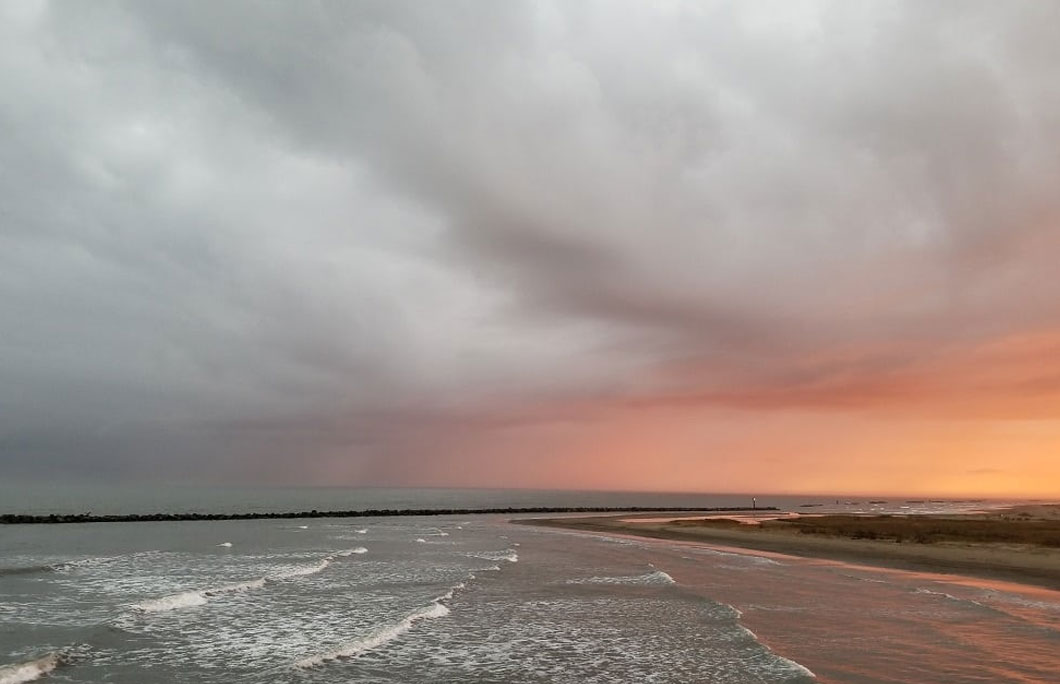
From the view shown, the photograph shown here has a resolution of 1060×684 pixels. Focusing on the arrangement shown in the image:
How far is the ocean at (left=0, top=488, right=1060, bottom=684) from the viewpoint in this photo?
15.5 m

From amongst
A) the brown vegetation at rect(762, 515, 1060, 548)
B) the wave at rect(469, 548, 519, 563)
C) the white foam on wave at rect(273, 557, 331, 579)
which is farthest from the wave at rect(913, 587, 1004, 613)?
the white foam on wave at rect(273, 557, 331, 579)

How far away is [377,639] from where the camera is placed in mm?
18734

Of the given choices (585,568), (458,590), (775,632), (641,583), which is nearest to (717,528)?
(585,568)

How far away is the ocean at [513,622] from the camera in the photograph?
15.5 meters

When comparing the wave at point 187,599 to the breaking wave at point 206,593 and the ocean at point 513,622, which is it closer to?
the breaking wave at point 206,593

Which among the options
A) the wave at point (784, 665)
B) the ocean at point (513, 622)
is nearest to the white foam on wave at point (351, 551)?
the ocean at point (513, 622)

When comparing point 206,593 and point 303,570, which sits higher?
point 206,593

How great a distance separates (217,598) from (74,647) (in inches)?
335

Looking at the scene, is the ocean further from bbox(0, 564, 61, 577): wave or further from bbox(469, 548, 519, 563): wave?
bbox(469, 548, 519, 563): wave

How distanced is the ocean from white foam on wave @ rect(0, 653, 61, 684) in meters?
0.05

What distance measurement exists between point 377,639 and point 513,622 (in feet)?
14.4

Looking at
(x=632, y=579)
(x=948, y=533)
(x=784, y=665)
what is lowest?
(x=632, y=579)

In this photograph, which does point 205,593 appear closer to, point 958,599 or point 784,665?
point 784,665

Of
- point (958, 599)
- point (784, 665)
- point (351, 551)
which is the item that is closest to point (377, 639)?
point (784, 665)
